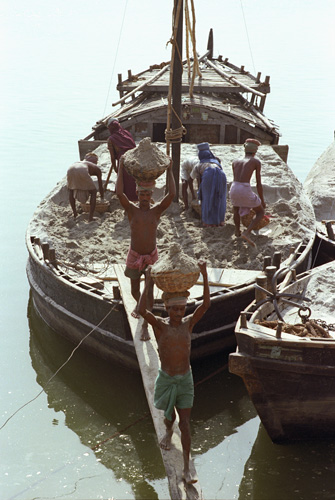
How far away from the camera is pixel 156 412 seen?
18.1ft

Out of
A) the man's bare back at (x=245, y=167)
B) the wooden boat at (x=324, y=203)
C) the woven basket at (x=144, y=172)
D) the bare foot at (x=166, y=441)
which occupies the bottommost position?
the bare foot at (x=166, y=441)

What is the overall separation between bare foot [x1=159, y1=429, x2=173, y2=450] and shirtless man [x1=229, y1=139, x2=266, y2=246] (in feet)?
13.7

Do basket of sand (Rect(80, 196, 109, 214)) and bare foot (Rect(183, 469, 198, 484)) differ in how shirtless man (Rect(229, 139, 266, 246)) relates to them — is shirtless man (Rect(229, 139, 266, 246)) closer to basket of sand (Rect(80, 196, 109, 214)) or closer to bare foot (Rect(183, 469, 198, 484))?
basket of sand (Rect(80, 196, 109, 214))

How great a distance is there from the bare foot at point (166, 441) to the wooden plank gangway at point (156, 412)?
0.10ft

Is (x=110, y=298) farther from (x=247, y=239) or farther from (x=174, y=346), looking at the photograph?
(x=247, y=239)

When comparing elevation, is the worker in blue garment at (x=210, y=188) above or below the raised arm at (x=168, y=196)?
below

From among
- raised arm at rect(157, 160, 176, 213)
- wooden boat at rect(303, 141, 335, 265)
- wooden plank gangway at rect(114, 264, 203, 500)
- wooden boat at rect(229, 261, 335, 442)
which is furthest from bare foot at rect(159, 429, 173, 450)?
wooden boat at rect(303, 141, 335, 265)

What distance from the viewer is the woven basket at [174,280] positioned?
4.74m

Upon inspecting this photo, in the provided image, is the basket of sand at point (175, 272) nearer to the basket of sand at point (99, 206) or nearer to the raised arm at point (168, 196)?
the raised arm at point (168, 196)

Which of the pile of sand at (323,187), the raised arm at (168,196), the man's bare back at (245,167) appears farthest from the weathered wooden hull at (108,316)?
the pile of sand at (323,187)

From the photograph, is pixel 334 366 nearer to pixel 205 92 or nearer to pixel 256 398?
pixel 256 398

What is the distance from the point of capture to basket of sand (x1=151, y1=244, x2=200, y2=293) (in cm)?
474

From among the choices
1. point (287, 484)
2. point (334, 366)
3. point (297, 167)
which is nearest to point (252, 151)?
point (334, 366)

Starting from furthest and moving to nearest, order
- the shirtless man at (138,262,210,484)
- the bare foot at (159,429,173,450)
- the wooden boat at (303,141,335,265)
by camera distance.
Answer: the wooden boat at (303,141,335,265)
the bare foot at (159,429,173,450)
the shirtless man at (138,262,210,484)
